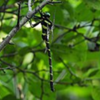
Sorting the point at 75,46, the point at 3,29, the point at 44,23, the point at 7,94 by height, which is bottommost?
the point at 7,94

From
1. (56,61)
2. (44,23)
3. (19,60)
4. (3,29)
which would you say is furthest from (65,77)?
(44,23)

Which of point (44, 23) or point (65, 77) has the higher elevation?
point (44, 23)

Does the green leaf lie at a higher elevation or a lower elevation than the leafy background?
lower

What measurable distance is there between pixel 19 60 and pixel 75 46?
0.26 m

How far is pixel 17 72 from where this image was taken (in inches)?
74.5

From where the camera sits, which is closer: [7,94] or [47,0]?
[47,0]

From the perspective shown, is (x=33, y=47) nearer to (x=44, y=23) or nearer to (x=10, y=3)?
(x=10, y=3)

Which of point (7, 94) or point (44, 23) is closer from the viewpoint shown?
point (44, 23)

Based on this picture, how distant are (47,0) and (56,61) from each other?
1.97ft

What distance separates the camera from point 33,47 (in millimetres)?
1802

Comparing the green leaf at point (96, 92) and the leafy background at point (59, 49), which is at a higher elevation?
the leafy background at point (59, 49)

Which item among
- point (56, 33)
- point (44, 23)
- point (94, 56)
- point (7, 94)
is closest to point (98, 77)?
point (94, 56)

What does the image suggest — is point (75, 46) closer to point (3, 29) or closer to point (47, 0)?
point (3, 29)

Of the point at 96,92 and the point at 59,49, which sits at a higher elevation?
the point at 59,49
